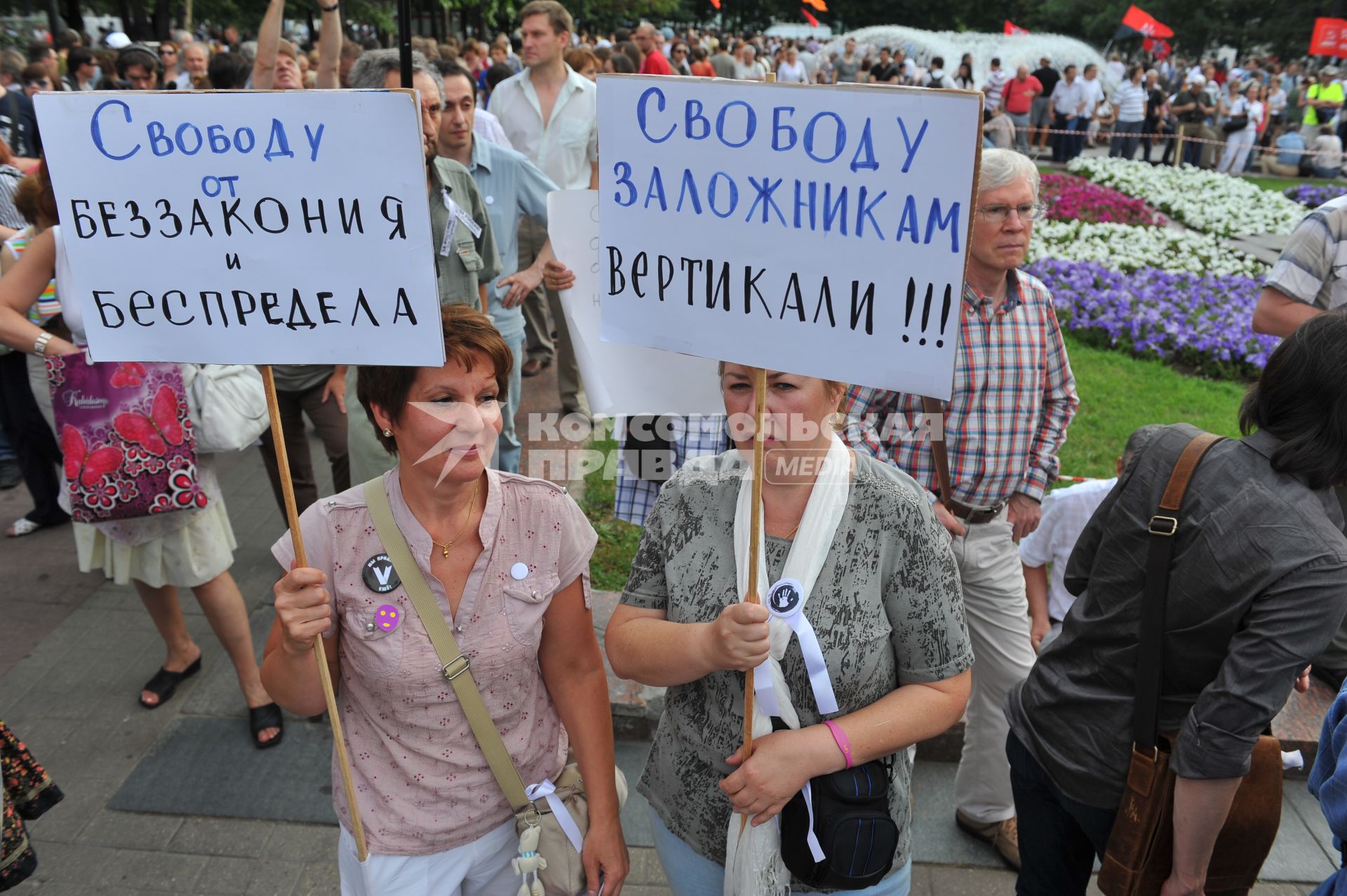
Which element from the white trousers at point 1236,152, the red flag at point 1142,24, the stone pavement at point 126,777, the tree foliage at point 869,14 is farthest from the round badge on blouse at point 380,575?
the tree foliage at point 869,14

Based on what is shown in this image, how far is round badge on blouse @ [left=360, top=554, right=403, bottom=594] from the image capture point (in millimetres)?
2061

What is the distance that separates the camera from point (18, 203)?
11.9 ft

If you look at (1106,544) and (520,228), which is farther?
(520,228)

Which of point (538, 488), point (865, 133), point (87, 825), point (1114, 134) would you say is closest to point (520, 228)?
point (87, 825)

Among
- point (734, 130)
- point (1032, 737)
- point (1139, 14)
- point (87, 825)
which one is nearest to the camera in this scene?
point (734, 130)

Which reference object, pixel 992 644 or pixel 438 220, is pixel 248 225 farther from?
pixel 992 644

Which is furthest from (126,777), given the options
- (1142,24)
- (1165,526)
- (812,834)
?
(1142,24)

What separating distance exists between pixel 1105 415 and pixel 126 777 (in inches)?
242

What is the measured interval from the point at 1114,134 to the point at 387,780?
64.3ft

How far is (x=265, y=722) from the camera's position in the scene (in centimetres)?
387

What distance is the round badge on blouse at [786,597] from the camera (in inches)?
77.2

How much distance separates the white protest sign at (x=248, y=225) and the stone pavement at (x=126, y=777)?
1.35 metres

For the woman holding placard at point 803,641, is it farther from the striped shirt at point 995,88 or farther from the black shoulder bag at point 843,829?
the striped shirt at point 995,88

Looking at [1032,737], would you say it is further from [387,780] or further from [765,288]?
[387,780]
